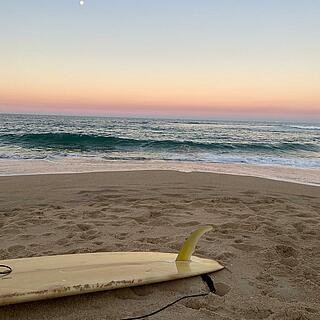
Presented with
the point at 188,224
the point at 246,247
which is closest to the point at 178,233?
the point at 188,224

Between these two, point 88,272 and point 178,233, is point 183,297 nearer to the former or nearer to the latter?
point 88,272

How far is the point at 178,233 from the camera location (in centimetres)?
366

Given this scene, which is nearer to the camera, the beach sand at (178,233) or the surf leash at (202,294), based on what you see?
the surf leash at (202,294)

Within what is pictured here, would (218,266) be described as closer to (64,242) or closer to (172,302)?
(172,302)

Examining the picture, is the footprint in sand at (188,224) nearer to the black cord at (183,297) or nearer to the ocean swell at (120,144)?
the black cord at (183,297)

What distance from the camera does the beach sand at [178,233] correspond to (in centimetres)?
225

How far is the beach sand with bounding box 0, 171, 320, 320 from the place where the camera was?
7.39ft

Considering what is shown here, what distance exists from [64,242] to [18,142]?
1390 centimetres

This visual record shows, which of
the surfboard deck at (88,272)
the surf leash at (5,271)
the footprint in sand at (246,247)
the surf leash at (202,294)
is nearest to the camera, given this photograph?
the surf leash at (202,294)

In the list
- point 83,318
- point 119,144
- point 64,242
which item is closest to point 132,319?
point 83,318

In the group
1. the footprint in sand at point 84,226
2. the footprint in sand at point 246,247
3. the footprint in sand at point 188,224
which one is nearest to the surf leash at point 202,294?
the footprint in sand at point 246,247

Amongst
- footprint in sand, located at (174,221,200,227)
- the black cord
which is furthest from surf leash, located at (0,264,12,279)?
footprint in sand, located at (174,221,200,227)

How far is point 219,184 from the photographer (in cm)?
643

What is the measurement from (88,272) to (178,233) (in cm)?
132
